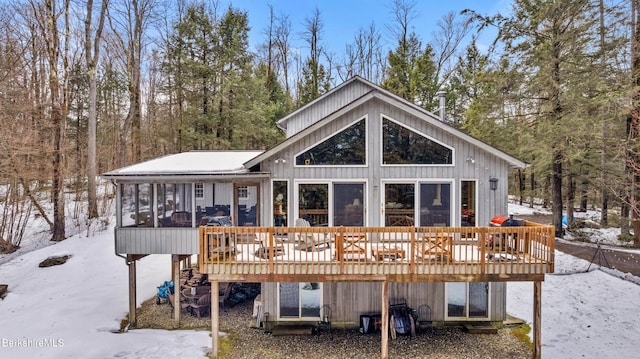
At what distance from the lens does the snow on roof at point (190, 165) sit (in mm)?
8848

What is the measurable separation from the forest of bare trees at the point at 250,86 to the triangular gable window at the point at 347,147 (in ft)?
34.0

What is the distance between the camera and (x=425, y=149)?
8.88 m

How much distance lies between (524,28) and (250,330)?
18.2 m

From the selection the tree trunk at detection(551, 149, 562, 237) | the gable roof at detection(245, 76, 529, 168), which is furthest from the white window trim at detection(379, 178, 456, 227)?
the tree trunk at detection(551, 149, 562, 237)

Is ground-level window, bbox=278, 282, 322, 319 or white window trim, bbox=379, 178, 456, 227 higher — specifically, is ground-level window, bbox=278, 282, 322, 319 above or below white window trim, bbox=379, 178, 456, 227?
below

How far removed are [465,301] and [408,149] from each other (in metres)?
4.60

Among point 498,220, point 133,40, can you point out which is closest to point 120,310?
point 498,220

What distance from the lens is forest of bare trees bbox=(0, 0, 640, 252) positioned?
1375 centimetres

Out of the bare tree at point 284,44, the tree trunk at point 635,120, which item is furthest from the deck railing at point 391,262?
the bare tree at point 284,44

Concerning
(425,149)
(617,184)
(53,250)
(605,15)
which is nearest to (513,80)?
(605,15)

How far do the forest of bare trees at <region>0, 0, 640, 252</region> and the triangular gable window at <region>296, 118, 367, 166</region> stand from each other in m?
10.4

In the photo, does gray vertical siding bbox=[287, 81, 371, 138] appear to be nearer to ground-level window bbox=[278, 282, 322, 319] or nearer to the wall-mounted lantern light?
the wall-mounted lantern light

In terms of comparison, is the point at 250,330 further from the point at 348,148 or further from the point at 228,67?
the point at 228,67

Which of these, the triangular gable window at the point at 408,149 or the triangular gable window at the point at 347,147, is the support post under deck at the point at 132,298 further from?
the triangular gable window at the point at 408,149
